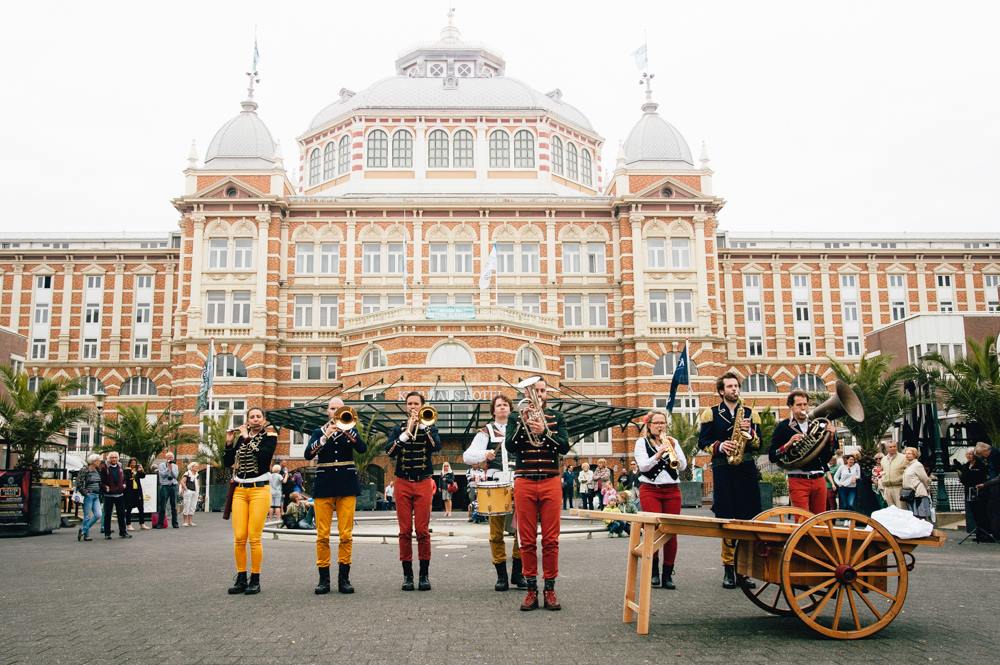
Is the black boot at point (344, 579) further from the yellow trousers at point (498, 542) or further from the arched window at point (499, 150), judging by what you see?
the arched window at point (499, 150)

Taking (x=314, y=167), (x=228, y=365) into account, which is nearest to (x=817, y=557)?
(x=228, y=365)

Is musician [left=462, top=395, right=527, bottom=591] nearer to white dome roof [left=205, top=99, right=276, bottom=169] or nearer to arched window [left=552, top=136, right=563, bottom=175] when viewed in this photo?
white dome roof [left=205, top=99, right=276, bottom=169]

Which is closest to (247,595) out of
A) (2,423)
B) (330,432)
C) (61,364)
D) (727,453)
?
(330,432)

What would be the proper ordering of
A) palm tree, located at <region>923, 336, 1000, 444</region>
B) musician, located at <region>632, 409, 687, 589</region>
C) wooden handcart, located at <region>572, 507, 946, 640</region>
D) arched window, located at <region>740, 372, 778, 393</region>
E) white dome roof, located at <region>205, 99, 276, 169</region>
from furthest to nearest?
arched window, located at <region>740, 372, 778, 393</region>
white dome roof, located at <region>205, 99, 276, 169</region>
palm tree, located at <region>923, 336, 1000, 444</region>
musician, located at <region>632, 409, 687, 589</region>
wooden handcart, located at <region>572, 507, 946, 640</region>

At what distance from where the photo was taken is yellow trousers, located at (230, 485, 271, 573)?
8844mm

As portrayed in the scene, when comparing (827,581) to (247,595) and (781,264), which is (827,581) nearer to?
(247,595)

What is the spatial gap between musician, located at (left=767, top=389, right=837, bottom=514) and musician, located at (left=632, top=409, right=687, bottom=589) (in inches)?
42.3

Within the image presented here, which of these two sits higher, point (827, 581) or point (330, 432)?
point (330, 432)

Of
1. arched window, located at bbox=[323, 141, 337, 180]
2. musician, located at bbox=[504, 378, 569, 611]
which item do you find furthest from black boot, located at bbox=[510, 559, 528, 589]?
arched window, located at bbox=[323, 141, 337, 180]

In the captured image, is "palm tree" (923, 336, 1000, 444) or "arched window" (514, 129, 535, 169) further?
"arched window" (514, 129, 535, 169)

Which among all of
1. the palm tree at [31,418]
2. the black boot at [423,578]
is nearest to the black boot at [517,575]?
the black boot at [423,578]

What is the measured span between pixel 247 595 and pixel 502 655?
381cm

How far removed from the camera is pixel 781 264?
53.1m

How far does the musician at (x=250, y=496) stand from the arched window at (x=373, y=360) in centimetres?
3049
